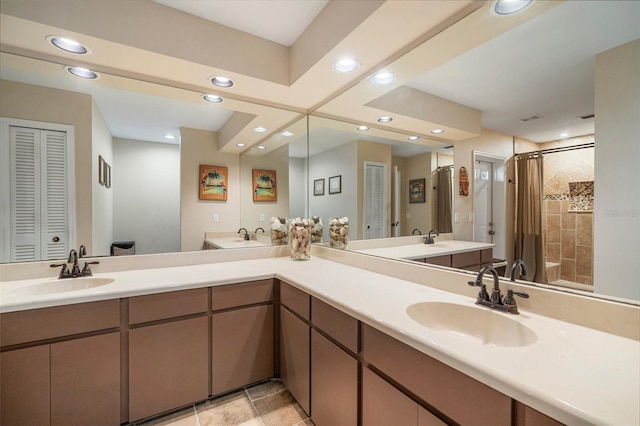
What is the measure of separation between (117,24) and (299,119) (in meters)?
1.52

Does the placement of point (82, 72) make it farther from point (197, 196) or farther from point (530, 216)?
point (530, 216)

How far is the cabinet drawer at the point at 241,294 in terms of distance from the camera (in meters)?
1.75

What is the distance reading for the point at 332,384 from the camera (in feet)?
4.48

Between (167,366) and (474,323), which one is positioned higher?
(474,323)

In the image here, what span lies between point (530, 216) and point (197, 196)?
2.31 m

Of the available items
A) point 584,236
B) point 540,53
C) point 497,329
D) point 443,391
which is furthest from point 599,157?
point 443,391

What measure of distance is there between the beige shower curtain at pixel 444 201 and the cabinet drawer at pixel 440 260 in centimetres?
18

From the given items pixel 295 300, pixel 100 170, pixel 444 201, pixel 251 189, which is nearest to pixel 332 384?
Result: pixel 295 300

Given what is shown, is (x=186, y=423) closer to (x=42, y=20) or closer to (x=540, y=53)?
(x=42, y=20)

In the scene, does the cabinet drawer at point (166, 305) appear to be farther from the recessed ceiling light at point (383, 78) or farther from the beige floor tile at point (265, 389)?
the recessed ceiling light at point (383, 78)

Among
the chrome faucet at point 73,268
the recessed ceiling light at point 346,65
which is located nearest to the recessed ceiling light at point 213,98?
the recessed ceiling light at point 346,65

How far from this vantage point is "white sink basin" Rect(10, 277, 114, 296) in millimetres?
1546

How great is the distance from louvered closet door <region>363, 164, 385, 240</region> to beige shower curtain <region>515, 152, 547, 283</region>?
3.13ft

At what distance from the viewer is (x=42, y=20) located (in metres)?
→ 1.33
